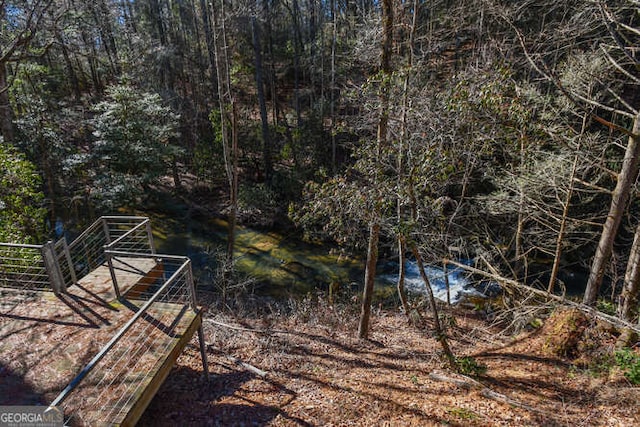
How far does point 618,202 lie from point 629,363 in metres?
2.69

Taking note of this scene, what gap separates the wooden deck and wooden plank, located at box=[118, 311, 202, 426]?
11 mm

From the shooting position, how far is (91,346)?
5.29 metres

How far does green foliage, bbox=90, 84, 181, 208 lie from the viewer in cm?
1385

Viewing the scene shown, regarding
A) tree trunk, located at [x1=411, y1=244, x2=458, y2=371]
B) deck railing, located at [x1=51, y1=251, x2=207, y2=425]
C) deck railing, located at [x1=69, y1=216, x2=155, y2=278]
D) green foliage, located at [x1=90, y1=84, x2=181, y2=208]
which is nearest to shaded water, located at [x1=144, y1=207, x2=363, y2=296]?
green foliage, located at [x1=90, y1=84, x2=181, y2=208]

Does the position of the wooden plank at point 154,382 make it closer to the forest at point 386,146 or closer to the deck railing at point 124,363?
the deck railing at point 124,363

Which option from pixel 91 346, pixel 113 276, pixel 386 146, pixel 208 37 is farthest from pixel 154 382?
pixel 208 37

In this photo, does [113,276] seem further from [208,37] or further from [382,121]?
[208,37]

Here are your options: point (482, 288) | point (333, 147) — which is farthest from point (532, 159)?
point (333, 147)

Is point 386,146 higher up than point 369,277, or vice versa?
point 386,146

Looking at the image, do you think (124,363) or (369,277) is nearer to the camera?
(124,363)

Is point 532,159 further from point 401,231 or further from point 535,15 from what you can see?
point 535,15

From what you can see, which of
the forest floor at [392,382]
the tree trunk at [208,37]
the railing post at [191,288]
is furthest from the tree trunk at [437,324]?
the tree trunk at [208,37]

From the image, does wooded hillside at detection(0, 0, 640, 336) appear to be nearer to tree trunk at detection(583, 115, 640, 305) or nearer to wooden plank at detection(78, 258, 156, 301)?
tree trunk at detection(583, 115, 640, 305)

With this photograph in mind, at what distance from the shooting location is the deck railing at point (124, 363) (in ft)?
13.8
